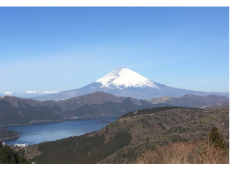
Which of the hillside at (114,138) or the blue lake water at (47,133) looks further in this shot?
the blue lake water at (47,133)

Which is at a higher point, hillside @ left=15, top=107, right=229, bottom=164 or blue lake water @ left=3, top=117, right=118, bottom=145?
hillside @ left=15, top=107, right=229, bottom=164

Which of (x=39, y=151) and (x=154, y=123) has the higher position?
(x=154, y=123)

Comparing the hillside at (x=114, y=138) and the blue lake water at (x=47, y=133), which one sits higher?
the hillside at (x=114, y=138)

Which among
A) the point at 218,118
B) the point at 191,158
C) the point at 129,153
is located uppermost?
the point at 191,158

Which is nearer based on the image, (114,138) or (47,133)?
(114,138)

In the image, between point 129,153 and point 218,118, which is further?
point 218,118

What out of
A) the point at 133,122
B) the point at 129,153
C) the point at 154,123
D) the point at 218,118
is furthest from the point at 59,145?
the point at 218,118

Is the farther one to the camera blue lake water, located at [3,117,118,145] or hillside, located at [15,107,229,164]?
blue lake water, located at [3,117,118,145]

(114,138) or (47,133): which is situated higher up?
(114,138)

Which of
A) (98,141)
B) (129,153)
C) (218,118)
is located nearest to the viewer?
(129,153)

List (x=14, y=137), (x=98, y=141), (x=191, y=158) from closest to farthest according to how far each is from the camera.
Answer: (x=191, y=158)
(x=98, y=141)
(x=14, y=137)
